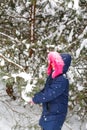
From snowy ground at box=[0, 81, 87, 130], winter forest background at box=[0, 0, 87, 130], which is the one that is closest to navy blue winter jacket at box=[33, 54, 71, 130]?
winter forest background at box=[0, 0, 87, 130]

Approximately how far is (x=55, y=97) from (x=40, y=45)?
69.2 inches

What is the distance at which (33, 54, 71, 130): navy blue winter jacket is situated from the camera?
4.62 meters

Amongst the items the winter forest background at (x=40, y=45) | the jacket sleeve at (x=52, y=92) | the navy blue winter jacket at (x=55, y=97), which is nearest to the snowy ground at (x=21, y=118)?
the winter forest background at (x=40, y=45)

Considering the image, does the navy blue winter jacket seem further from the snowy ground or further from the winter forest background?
the snowy ground

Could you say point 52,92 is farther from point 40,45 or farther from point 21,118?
point 21,118

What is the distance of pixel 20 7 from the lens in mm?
6941

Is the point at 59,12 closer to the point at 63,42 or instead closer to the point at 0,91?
the point at 63,42

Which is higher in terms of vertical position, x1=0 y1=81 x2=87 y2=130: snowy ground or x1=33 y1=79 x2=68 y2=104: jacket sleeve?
x1=33 y1=79 x2=68 y2=104: jacket sleeve

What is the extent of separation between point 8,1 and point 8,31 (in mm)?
586

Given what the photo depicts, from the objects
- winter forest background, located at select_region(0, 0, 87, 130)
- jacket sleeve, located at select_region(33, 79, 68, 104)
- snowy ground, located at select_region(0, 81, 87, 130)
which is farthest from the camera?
snowy ground, located at select_region(0, 81, 87, 130)

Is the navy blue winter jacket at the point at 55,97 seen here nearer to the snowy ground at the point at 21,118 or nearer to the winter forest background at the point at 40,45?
the winter forest background at the point at 40,45

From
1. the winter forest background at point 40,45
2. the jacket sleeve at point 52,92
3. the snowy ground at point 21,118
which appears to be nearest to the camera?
the jacket sleeve at point 52,92

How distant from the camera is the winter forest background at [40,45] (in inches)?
241

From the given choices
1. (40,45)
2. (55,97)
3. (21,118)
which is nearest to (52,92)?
(55,97)
